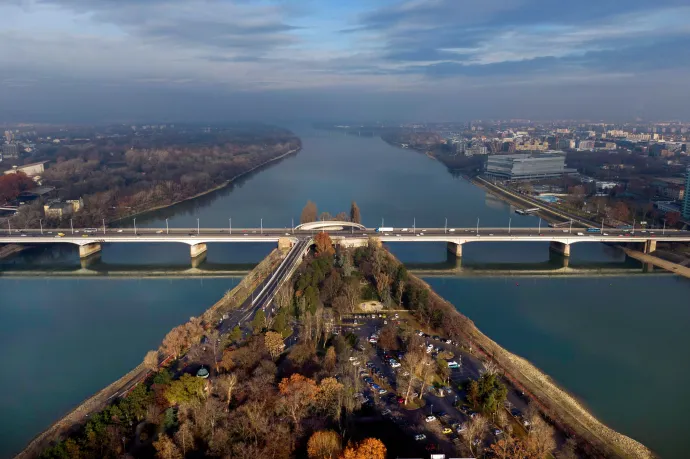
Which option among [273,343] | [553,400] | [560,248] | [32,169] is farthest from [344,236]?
[32,169]

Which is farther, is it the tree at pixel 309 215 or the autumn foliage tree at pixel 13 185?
the autumn foliage tree at pixel 13 185

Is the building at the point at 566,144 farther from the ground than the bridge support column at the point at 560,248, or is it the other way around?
the building at the point at 566,144

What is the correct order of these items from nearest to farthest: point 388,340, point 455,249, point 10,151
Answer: point 388,340, point 455,249, point 10,151

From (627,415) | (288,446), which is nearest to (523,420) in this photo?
(627,415)

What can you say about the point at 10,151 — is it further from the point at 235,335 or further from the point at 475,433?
the point at 475,433

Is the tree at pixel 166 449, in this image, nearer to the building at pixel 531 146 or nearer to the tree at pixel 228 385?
the tree at pixel 228 385

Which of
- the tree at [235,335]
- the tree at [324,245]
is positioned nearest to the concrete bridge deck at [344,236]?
the tree at [324,245]
